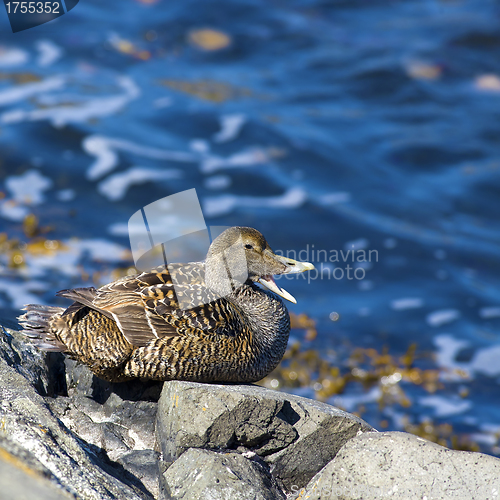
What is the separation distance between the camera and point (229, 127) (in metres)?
12.9

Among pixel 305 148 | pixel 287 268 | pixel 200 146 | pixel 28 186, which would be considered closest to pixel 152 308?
pixel 287 268

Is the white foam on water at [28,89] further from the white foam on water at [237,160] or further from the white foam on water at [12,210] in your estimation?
the white foam on water at [237,160]

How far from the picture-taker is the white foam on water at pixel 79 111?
1209 centimetres

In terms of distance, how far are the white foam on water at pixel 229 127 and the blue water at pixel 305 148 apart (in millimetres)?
49

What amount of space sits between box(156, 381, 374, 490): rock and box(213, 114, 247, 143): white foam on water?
9.53 m

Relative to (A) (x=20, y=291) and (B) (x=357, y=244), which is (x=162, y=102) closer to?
(B) (x=357, y=244)

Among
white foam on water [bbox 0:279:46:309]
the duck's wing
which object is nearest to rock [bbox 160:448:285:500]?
the duck's wing

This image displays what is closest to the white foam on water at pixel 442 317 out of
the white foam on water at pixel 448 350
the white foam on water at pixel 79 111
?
the white foam on water at pixel 448 350

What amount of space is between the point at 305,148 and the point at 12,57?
7.51m

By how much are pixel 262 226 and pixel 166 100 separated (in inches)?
185

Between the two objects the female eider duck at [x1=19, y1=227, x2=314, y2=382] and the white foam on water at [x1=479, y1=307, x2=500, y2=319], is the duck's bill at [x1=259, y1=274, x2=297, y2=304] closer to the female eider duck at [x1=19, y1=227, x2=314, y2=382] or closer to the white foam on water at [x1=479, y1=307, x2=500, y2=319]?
the female eider duck at [x1=19, y1=227, x2=314, y2=382]

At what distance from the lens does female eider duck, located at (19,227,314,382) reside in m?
3.83

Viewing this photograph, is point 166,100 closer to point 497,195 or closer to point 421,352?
point 497,195

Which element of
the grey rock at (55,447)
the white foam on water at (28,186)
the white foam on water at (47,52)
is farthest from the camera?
the white foam on water at (47,52)
